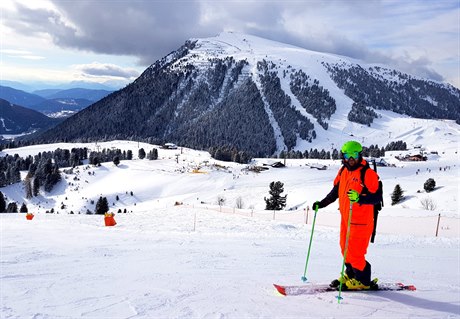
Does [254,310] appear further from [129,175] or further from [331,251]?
[129,175]

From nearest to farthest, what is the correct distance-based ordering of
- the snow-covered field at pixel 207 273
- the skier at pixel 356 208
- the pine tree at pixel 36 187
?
1. the snow-covered field at pixel 207 273
2. the skier at pixel 356 208
3. the pine tree at pixel 36 187

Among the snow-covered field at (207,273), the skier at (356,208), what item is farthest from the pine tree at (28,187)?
the skier at (356,208)

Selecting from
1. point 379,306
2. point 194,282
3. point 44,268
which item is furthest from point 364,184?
point 44,268

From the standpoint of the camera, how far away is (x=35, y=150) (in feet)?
561


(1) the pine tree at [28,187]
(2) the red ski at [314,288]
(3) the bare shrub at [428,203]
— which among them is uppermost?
(2) the red ski at [314,288]

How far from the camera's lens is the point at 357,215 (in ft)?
20.7

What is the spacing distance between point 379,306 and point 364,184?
6.34ft

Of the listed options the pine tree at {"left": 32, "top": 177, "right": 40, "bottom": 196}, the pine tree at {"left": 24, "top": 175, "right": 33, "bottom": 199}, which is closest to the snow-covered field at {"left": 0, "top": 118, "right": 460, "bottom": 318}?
the pine tree at {"left": 32, "top": 177, "right": 40, "bottom": 196}

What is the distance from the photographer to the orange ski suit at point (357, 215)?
6.17 meters

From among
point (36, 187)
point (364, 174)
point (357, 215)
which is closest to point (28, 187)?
point (36, 187)

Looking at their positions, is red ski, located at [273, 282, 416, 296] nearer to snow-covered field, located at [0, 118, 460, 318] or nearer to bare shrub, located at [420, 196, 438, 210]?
snow-covered field, located at [0, 118, 460, 318]

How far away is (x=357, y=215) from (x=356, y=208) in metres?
0.12

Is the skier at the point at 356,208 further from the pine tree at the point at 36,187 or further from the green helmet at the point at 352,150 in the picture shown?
the pine tree at the point at 36,187

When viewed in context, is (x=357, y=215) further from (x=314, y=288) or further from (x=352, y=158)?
(x=314, y=288)
